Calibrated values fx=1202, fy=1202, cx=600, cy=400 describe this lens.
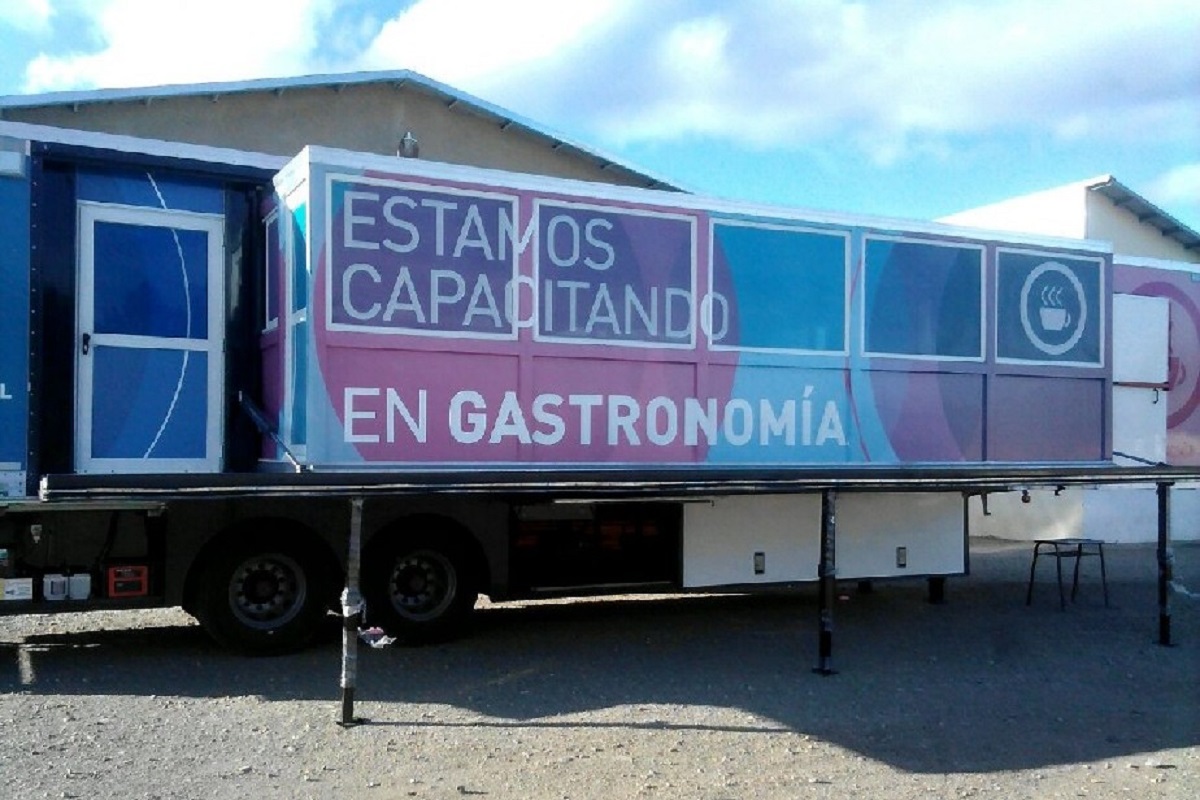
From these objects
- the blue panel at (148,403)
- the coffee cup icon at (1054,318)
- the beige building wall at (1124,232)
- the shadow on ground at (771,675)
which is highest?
the beige building wall at (1124,232)

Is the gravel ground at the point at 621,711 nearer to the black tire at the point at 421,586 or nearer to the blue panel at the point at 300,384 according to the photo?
the black tire at the point at 421,586

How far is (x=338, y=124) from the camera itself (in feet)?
64.4

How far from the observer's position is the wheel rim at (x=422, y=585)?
8898mm

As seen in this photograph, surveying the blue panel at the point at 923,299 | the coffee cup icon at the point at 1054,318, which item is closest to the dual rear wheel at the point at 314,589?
the blue panel at the point at 923,299

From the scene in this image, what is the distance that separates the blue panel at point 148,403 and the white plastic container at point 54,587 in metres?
0.85

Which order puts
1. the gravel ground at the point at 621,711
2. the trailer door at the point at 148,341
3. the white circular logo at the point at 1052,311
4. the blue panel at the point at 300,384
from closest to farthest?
the gravel ground at the point at 621,711 < the blue panel at the point at 300,384 < the trailer door at the point at 148,341 < the white circular logo at the point at 1052,311

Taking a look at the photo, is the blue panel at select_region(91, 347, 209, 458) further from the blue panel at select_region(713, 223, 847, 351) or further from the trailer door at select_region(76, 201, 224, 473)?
the blue panel at select_region(713, 223, 847, 351)

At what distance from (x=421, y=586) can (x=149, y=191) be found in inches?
136

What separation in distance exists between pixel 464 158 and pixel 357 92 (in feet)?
6.90

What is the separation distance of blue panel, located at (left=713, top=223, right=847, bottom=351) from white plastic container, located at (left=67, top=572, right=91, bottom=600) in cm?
485

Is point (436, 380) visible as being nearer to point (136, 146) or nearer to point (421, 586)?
point (421, 586)

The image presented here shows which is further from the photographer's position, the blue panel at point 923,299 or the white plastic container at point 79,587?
the blue panel at point 923,299

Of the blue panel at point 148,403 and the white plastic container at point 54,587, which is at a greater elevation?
the blue panel at point 148,403

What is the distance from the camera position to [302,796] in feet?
18.1
